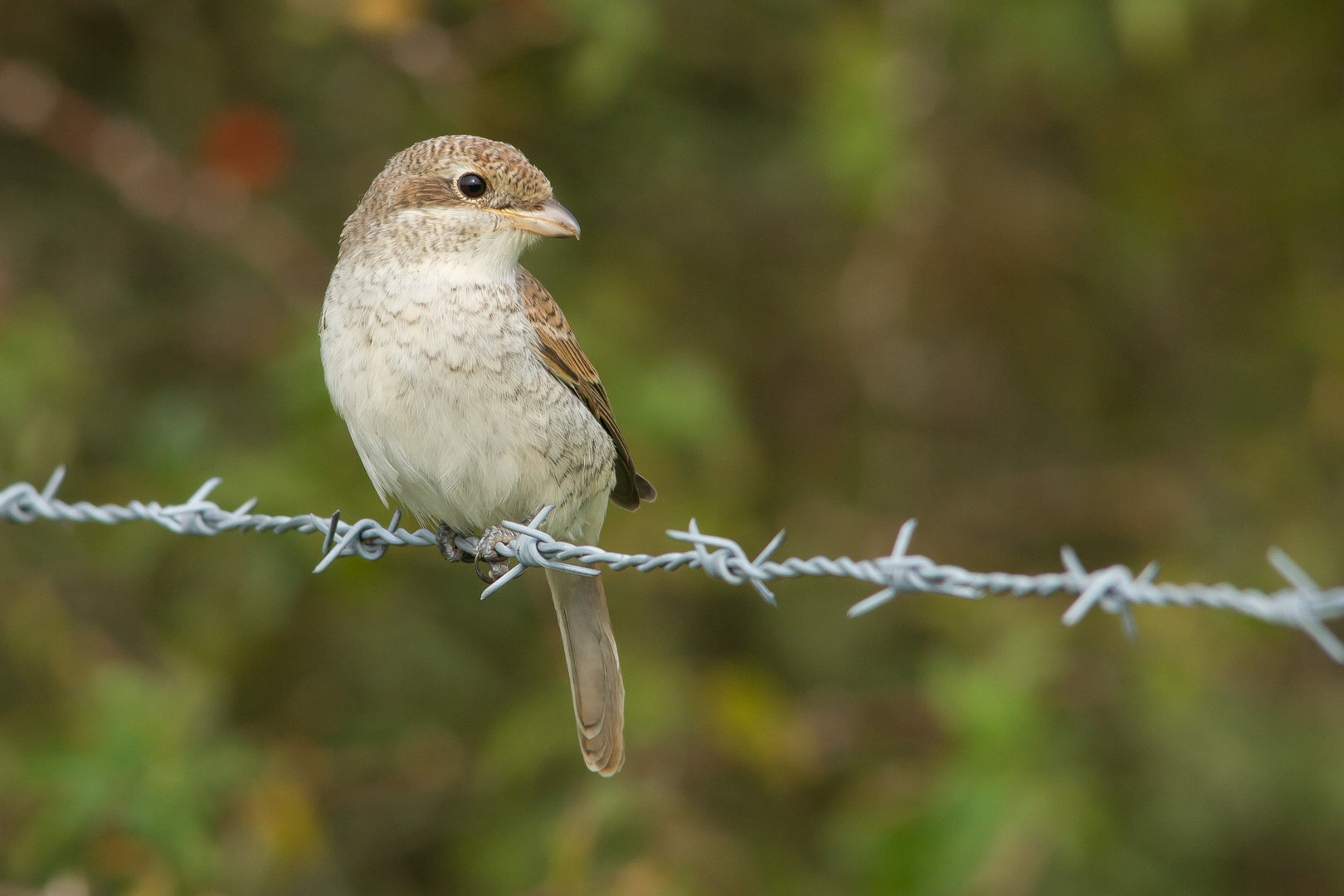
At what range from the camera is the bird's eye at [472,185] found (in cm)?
332

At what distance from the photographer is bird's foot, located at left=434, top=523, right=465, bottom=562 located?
11.1 ft

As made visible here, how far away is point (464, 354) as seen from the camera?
3.03 metres

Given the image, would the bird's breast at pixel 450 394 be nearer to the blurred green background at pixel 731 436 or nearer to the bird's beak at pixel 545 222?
the bird's beak at pixel 545 222

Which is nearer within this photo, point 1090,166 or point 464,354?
point 464,354

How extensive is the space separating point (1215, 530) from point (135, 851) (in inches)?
159

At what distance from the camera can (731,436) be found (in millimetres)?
5309

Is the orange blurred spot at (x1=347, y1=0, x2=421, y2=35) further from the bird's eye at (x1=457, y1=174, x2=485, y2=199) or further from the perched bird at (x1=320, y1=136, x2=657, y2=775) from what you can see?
the bird's eye at (x1=457, y1=174, x2=485, y2=199)

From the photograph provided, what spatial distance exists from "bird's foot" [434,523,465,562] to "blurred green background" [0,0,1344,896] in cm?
118

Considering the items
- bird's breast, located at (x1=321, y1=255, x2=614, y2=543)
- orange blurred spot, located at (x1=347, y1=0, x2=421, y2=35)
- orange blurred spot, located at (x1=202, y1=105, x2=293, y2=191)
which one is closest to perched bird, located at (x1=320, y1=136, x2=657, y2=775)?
bird's breast, located at (x1=321, y1=255, x2=614, y2=543)

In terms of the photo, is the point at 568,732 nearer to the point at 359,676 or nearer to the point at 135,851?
the point at 359,676

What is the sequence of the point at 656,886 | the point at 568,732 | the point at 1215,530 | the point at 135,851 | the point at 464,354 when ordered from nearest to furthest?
the point at 464,354 < the point at 135,851 < the point at 656,886 < the point at 568,732 < the point at 1215,530

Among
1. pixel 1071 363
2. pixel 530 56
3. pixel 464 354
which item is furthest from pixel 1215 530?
pixel 464 354

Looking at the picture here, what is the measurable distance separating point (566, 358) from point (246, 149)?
2.22 metres

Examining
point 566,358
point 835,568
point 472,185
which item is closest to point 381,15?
point 472,185
